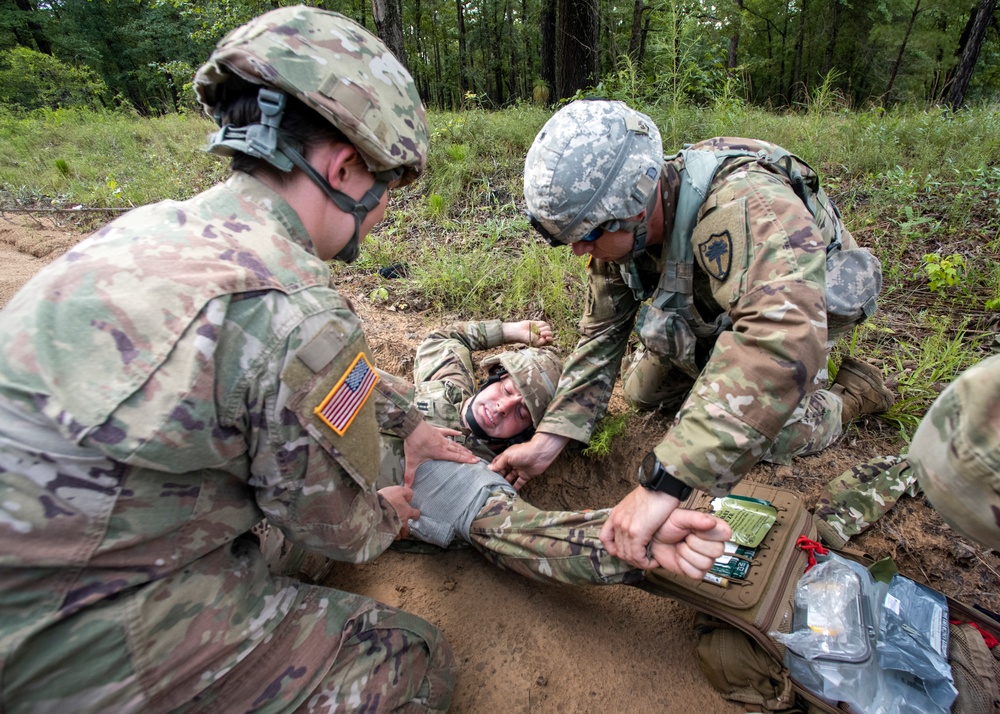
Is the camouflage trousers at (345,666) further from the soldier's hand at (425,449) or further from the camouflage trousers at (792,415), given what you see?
the camouflage trousers at (792,415)

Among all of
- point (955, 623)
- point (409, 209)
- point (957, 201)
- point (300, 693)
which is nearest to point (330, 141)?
point (300, 693)

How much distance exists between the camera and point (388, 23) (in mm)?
6879

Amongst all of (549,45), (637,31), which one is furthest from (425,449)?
(637,31)

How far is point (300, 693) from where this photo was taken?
1.56 meters

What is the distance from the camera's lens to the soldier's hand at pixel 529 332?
140 inches

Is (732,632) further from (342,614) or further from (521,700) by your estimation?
(342,614)

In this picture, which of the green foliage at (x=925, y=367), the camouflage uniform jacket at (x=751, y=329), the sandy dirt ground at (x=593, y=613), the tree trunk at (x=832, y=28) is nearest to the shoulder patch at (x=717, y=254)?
the camouflage uniform jacket at (x=751, y=329)

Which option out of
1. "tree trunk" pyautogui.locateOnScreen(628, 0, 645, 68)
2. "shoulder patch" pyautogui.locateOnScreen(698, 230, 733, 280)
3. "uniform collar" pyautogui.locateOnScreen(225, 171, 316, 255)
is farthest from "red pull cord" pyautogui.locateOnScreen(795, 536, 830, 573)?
"tree trunk" pyautogui.locateOnScreen(628, 0, 645, 68)

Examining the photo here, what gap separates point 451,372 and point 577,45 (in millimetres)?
5661

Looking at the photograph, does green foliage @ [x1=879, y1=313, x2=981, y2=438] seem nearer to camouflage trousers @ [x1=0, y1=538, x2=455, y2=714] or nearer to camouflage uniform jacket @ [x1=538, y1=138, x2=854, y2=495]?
camouflage uniform jacket @ [x1=538, y1=138, x2=854, y2=495]

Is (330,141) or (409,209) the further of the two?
(409,209)

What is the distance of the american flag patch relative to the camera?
134cm

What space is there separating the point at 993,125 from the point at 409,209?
5.41 m

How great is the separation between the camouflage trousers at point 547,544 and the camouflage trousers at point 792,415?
894 mm
